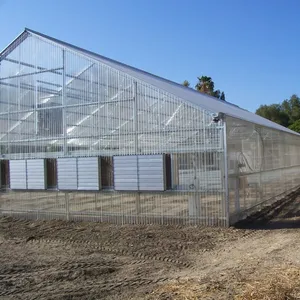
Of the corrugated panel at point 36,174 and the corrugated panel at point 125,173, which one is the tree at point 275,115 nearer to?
the corrugated panel at point 36,174

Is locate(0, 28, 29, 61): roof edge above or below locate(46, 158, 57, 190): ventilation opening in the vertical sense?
above

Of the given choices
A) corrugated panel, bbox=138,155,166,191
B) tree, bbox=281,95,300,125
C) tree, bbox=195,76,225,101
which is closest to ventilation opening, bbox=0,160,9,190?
corrugated panel, bbox=138,155,166,191

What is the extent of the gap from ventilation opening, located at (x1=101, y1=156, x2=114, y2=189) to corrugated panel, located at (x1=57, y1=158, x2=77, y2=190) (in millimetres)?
1043

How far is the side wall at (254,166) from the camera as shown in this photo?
1248 centimetres

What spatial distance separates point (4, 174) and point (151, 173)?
6.88 m

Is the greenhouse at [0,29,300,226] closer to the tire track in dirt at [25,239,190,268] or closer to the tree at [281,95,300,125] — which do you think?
the tire track in dirt at [25,239,190,268]

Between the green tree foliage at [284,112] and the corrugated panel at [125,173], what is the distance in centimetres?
5970

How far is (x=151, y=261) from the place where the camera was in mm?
8641

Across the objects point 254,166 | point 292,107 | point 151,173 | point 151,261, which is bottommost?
point 151,261

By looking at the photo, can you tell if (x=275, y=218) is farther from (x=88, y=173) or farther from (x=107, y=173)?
(x=88, y=173)

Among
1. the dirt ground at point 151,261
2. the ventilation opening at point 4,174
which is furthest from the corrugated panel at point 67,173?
the ventilation opening at point 4,174

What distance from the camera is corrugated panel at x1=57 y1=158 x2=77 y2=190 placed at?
46.7 feet

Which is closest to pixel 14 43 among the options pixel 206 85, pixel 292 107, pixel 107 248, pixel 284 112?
pixel 107 248

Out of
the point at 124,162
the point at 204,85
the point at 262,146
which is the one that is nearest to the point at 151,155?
the point at 124,162
